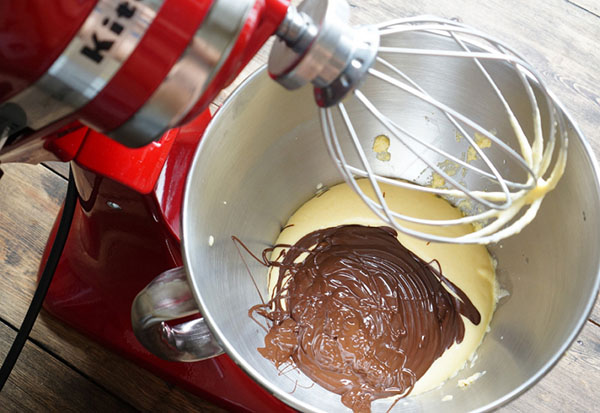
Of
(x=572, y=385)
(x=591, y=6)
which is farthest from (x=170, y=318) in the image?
(x=591, y=6)

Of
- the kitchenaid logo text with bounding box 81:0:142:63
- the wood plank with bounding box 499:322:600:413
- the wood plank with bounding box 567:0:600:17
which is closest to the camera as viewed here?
the kitchenaid logo text with bounding box 81:0:142:63

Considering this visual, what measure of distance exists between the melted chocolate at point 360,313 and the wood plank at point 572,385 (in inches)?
5.4

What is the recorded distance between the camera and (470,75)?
61 cm

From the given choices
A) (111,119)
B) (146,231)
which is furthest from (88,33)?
(146,231)

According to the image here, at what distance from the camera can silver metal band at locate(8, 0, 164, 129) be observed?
0.30 meters

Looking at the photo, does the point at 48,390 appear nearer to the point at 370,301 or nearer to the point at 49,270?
the point at 49,270

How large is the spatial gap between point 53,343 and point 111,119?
538mm

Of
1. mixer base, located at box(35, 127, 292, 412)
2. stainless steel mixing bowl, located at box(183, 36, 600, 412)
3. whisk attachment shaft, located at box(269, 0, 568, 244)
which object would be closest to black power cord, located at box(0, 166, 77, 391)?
mixer base, located at box(35, 127, 292, 412)

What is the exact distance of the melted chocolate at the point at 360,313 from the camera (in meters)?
0.66

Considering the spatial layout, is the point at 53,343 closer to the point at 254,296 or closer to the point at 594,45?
the point at 254,296

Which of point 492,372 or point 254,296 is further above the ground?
point 492,372

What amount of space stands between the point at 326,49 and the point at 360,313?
0.43 m

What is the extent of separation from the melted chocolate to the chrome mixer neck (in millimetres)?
359

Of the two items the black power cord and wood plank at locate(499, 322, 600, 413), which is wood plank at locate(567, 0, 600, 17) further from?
the black power cord
